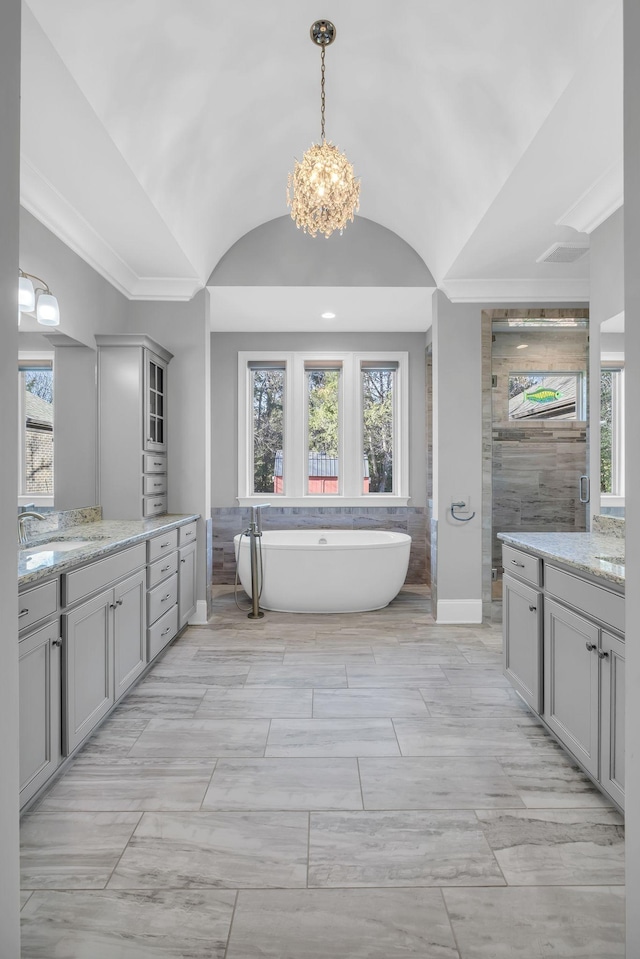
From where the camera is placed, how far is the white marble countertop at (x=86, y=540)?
6.68ft

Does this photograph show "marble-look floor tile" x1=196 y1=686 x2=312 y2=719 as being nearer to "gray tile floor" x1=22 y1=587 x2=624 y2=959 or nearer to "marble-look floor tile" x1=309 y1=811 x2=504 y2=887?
"gray tile floor" x1=22 y1=587 x2=624 y2=959

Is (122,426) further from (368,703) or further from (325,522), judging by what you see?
(325,522)

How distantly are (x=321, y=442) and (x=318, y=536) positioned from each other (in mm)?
1053

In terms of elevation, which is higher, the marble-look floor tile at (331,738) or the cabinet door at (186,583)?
the cabinet door at (186,583)

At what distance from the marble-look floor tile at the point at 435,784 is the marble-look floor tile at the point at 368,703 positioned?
1.50 feet

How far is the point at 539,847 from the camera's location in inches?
69.9

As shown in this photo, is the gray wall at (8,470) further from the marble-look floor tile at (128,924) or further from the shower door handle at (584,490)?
the shower door handle at (584,490)

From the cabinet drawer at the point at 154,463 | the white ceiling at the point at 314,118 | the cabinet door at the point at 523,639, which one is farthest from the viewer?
the cabinet drawer at the point at 154,463

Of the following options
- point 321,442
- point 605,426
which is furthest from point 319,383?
point 605,426

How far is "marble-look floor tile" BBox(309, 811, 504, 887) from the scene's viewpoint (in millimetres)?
1636

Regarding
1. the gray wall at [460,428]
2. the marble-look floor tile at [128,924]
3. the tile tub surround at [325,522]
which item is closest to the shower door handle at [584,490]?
the gray wall at [460,428]

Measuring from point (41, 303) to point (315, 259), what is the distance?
2.32m

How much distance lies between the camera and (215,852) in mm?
1749

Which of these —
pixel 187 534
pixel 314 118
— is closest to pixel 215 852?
pixel 187 534
